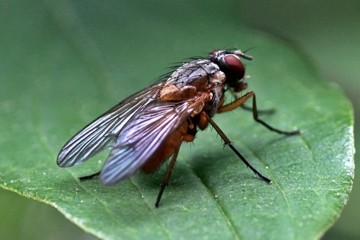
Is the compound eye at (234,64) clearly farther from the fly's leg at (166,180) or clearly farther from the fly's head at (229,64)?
the fly's leg at (166,180)

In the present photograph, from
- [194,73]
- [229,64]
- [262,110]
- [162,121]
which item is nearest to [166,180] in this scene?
[162,121]

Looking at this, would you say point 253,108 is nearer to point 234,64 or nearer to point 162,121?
point 234,64

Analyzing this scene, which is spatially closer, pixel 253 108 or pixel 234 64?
pixel 234 64

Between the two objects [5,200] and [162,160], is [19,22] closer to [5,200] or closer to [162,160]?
[5,200]

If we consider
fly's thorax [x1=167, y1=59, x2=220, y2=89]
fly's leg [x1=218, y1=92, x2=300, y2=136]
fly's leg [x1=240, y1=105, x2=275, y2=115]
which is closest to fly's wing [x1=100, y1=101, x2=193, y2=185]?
fly's thorax [x1=167, y1=59, x2=220, y2=89]

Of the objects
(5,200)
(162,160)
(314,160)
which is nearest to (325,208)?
(314,160)

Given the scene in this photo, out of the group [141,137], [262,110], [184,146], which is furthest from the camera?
[262,110]

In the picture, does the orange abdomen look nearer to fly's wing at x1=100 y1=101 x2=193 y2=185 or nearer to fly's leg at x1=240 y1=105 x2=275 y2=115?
fly's wing at x1=100 y1=101 x2=193 y2=185
